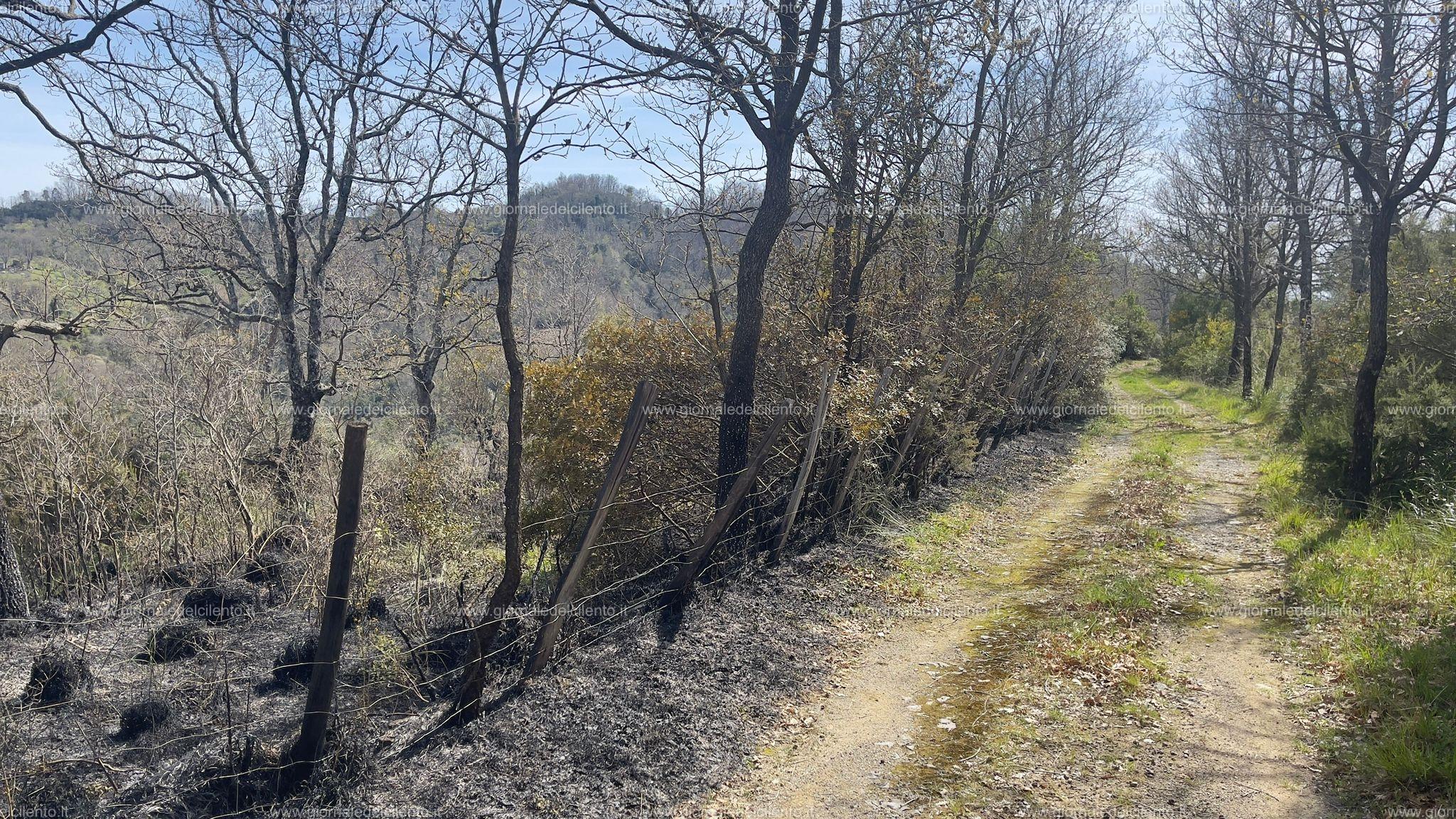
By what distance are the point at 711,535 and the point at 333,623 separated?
318 centimetres

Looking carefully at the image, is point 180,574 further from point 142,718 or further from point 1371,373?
point 1371,373

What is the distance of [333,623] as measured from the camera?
4.28m

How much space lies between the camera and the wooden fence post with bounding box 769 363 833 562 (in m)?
8.02

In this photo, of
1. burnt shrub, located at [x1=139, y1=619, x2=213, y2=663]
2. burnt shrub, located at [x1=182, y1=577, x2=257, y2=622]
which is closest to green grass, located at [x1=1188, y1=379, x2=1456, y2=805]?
burnt shrub, located at [x1=139, y1=619, x2=213, y2=663]

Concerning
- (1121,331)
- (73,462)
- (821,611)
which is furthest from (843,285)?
(1121,331)

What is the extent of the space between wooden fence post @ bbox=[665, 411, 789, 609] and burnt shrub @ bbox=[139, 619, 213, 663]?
3.47m

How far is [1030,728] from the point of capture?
17.3 ft

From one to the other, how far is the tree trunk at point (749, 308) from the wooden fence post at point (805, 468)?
59cm

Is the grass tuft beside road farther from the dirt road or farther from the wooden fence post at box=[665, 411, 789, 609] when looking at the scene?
the wooden fence post at box=[665, 411, 789, 609]

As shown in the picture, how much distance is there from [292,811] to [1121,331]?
4489cm

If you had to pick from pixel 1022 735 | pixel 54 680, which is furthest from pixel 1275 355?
pixel 54 680

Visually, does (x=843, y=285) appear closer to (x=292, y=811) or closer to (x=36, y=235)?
(x=292, y=811)

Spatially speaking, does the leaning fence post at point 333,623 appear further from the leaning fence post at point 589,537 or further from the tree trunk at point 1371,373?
the tree trunk at point 1371,373

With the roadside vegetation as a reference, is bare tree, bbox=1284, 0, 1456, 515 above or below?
above
